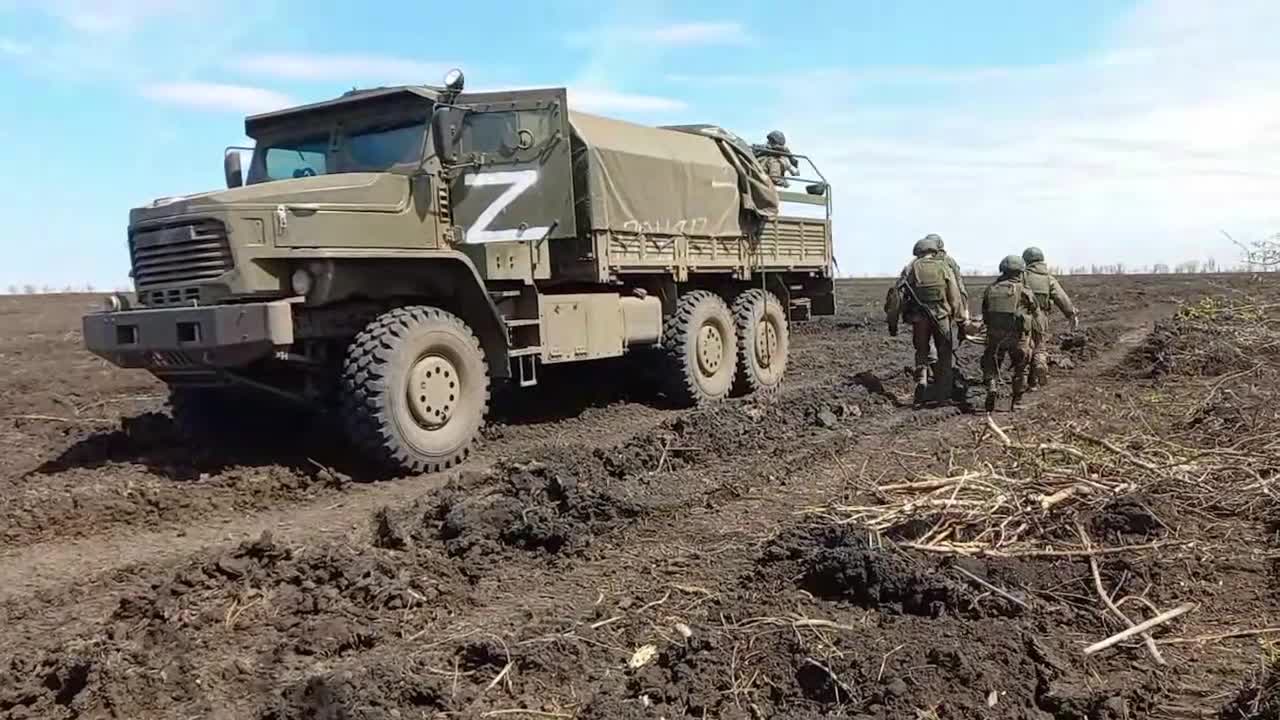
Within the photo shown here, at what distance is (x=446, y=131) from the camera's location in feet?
26.0

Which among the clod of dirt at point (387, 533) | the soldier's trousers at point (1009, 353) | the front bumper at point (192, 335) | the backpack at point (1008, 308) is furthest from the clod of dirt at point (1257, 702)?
the backpack at point (1008, 308)

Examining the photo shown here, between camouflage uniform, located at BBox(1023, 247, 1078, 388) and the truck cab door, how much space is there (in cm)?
465

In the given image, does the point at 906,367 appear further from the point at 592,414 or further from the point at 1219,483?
the point at 1219,483

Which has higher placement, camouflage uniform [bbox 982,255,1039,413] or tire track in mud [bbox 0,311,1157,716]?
camouflage uniform [bbox 982,255,1039,413]

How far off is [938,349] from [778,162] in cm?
303

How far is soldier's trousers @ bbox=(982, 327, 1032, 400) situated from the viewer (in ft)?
31.9

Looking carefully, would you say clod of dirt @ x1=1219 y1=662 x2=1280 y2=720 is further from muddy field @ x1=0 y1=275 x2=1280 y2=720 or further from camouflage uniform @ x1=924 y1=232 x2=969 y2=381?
camouflage uniform @ x1=924 y1=232 x2=969 y2=381

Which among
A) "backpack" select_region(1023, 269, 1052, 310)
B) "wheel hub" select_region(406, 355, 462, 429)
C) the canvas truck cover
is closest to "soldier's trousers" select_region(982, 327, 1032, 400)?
"backpack" select_region(1023, 269, 1052, 310)

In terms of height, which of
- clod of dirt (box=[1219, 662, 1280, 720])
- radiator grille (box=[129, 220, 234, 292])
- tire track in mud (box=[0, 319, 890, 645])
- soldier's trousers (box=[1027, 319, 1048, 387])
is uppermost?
radiator grille (box=[129, 220, 234, 292])

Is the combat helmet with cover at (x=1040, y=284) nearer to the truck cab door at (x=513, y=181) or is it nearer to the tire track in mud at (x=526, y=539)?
the tire track in mud at (x=526, y=539)

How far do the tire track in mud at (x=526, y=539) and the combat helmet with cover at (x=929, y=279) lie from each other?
2.37m

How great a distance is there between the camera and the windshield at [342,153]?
26.2ft

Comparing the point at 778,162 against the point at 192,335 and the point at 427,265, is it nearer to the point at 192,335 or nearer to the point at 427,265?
the point at 427,265

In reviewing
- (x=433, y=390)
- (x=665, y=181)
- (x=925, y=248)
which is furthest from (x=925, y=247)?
(x=433, y=390)
